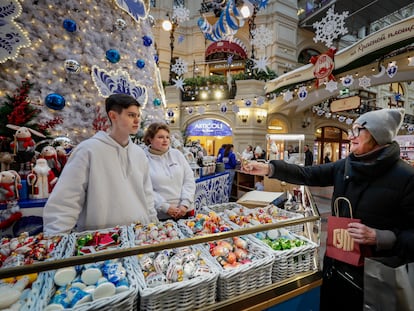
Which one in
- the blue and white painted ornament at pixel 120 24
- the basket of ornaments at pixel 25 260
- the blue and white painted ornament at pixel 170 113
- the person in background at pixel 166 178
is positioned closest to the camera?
the basket of ornaments at pixel 25 260

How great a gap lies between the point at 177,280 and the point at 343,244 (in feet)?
2.86

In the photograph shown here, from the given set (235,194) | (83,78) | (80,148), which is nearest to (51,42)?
(83,78)

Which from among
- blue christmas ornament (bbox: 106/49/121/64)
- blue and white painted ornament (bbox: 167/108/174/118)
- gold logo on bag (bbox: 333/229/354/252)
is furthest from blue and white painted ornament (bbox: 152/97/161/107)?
blue and white painted ornament (bbox: 167/108/174/118)

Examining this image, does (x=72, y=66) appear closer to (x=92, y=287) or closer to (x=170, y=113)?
(x=92, y=287)

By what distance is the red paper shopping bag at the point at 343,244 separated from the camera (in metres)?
1.12

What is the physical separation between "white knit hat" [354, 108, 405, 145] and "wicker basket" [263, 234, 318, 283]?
71 cm

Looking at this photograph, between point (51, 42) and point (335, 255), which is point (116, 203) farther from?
point (51, 42)

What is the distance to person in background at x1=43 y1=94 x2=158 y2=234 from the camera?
4.29 feet

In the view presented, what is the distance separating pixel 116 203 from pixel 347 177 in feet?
4.78

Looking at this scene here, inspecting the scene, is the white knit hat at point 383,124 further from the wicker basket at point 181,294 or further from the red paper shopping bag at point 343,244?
the wicker basket at point 181,294

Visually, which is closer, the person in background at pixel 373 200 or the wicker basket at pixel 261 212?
the person in background at pixel 373 200

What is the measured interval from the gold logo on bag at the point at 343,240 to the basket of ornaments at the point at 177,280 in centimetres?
69

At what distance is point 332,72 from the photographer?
300 inches

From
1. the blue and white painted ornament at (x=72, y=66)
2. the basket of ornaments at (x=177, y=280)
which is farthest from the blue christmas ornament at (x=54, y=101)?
the basket of ornaments at (x=177, y=280)
